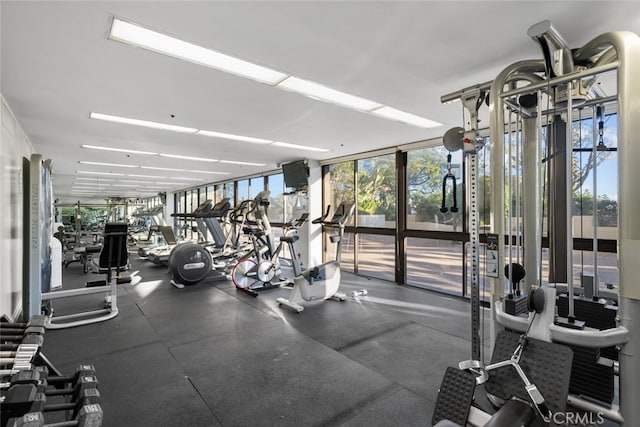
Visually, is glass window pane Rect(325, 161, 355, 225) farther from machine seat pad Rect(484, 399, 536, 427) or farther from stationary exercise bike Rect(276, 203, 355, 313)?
machine seat pad Rect(484, 399, 536, 427)

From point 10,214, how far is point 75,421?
10.1 ft

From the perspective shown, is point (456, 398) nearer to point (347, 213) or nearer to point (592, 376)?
point (592, 376)

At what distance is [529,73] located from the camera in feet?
6.89

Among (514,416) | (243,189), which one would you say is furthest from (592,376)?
(243,189)

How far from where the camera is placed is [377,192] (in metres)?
6.25

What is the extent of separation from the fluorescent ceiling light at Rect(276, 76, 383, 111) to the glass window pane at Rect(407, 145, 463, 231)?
6.93 feet

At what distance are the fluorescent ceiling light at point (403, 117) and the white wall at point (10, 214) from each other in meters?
3.79

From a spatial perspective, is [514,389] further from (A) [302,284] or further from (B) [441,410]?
(A) [302,284]

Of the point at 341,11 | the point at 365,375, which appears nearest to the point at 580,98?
the point at 341,11

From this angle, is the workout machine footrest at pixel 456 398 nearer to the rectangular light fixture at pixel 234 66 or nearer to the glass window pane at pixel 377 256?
the rectangular light fixture at pixel 234 66

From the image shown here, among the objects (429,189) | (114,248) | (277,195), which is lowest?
(114,248)

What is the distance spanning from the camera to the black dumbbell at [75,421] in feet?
3.80

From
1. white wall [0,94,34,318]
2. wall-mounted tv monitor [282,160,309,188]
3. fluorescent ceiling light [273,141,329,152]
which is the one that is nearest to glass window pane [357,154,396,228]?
→ fluorescent ceiling light [273,141,329,152]

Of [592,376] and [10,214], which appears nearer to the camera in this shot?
[592,376]
